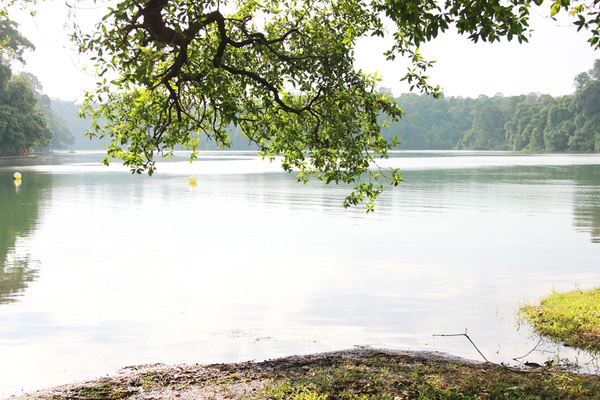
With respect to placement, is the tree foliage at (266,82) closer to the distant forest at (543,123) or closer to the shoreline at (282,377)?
the shoreline at (282,377)

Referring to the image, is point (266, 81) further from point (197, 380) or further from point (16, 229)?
point (16, 229)

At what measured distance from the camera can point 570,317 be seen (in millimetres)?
11266

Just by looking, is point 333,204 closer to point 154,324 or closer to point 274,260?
point 274,260

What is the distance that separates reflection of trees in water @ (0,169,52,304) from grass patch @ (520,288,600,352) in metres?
10.7

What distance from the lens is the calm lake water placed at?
11.0 meters

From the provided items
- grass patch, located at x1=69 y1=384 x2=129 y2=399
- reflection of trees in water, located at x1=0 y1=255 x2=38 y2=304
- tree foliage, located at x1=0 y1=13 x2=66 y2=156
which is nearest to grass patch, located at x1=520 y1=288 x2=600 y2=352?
grass patch, located at x1=69 y1=384 x2=129 y2=399

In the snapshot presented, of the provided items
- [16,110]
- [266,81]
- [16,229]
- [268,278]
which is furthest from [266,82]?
[16,110]

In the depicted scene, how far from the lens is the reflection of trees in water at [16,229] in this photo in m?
16.0

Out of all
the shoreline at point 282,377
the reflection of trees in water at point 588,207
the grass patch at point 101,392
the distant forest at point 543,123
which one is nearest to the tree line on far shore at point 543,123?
the distant forest at point 543,123

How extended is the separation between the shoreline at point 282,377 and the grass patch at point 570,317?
1.95 metres

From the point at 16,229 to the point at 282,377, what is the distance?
20751mm

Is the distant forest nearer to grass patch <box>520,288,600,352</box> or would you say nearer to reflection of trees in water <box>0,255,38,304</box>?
reflection of trees in water <box>0,255,38,304</box>

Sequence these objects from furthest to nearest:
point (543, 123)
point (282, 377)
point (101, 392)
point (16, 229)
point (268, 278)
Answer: point (543, 123), point (16, 229), point (268, 278), point (282, 377), point (101, 392)

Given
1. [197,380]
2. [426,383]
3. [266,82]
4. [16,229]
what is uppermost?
[266,82]
